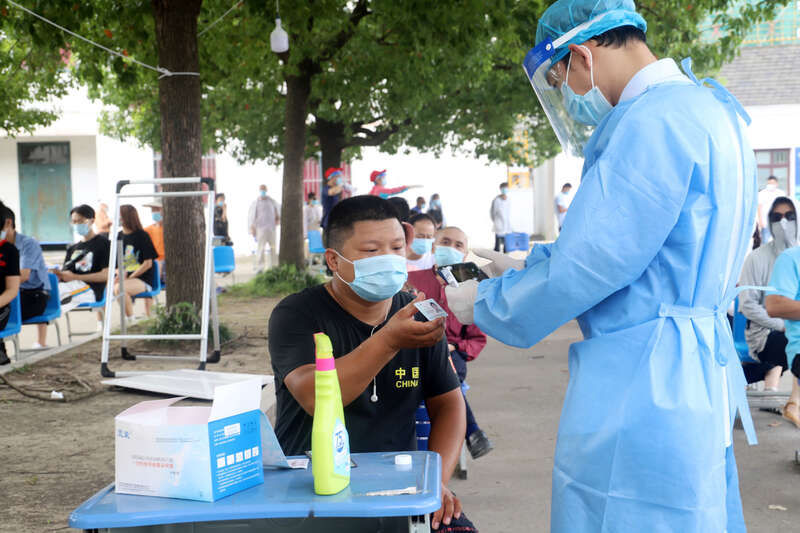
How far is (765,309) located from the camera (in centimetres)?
608

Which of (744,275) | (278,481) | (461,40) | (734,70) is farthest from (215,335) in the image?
(734,70)

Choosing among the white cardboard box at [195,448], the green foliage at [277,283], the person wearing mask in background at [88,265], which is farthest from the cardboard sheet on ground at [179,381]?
the green foliage at [277,283]

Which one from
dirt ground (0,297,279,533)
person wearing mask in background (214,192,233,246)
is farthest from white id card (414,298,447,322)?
person wearing mask in background (214,192,233,246)

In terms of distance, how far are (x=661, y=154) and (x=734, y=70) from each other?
2806cm

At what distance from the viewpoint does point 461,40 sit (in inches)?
462

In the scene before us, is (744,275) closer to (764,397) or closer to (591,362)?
(764,397)

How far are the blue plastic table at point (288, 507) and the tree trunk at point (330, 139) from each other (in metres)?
18.0

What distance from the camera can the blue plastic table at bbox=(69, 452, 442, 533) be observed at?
77.0 inches

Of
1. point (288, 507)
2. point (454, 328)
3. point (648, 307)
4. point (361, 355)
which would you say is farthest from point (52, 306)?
point (648, 307)

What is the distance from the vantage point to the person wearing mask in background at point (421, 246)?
7137mm

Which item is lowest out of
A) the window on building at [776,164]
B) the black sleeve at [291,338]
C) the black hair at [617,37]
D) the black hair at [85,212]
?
the black sleeve at [291,338]

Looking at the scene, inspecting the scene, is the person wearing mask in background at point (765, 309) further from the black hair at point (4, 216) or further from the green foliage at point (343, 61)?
the black hair at point (4, 216)

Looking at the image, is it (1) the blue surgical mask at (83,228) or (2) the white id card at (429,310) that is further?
(1) the blue surgical mask at (83,228)

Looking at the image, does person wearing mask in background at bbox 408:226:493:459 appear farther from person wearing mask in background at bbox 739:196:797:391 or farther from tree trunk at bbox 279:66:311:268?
tree trunk at bbox 279:66:311:268
